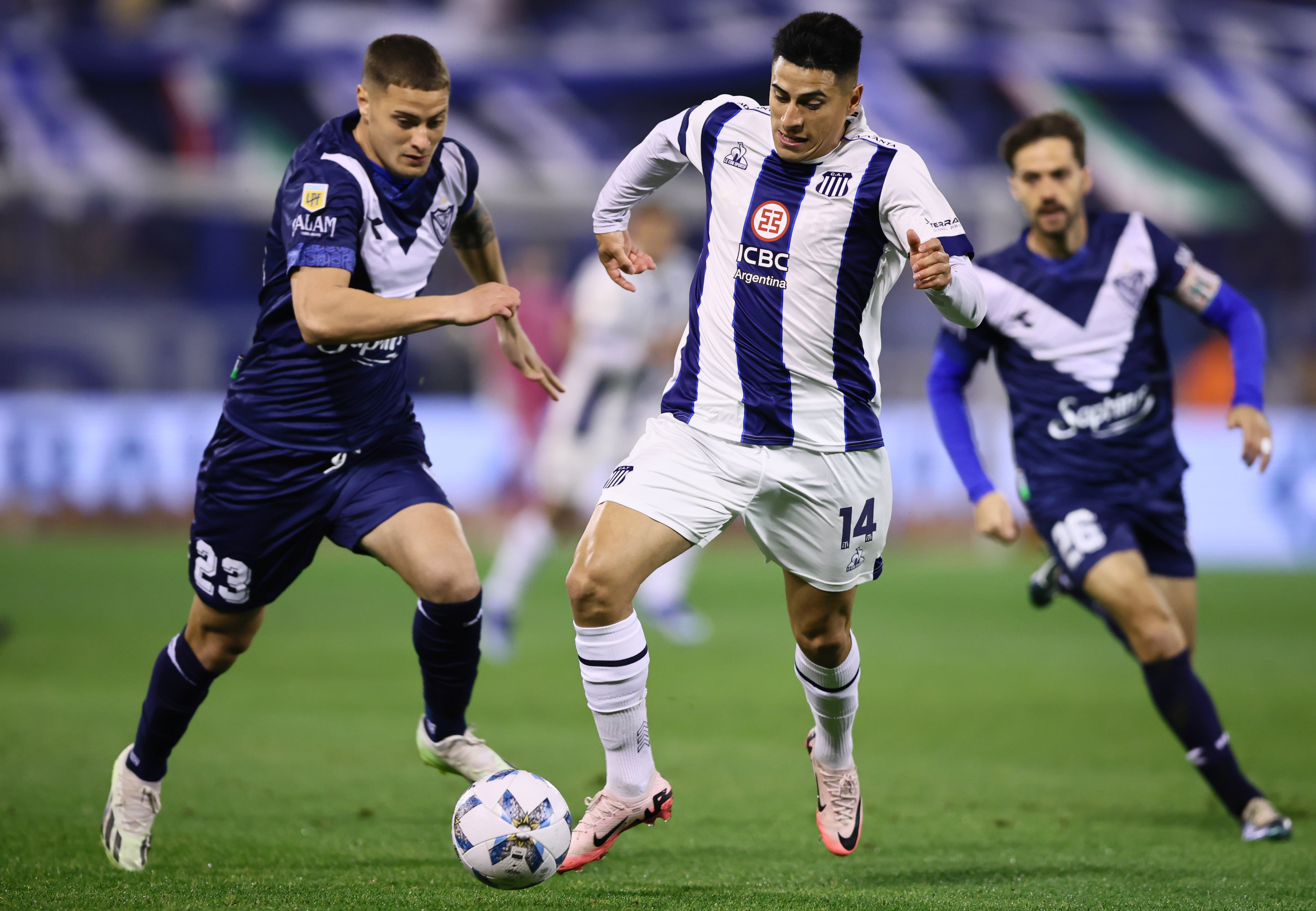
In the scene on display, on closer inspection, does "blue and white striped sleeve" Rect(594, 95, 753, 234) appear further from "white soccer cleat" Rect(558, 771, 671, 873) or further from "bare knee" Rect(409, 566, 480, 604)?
"white soccer cleat" Rect(558, 771, 671, 873)

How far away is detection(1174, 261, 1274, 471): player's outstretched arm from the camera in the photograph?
5.27 metres

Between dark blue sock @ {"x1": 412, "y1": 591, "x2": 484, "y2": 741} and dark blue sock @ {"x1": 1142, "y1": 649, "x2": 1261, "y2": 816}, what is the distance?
2355 millimetres

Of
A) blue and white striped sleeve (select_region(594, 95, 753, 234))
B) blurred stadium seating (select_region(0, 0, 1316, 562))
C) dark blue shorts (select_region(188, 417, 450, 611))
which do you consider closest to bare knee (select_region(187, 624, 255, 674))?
dark blue shorts (select_region(188, 417, 450, 611))

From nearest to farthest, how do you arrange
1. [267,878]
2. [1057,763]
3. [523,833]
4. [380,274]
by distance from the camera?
[523,833] < [267,878] < [380,274] < [1057,763]

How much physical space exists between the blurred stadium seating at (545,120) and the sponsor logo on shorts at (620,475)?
13.9m

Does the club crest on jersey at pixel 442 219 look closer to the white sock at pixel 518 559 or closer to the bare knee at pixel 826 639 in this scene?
the bare knee at pixel 826 639

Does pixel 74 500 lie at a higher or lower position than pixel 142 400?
lower

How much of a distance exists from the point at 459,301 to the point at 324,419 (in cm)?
79

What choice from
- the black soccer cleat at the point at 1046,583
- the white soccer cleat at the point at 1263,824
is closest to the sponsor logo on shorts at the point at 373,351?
the black soccer cleat at the point at 1046,583

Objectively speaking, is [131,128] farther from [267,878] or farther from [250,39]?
[267,878]

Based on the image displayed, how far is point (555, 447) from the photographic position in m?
10.2

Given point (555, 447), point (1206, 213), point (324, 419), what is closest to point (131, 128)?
point (555, 447)

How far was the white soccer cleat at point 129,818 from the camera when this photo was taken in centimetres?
431

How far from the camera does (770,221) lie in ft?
13.7
